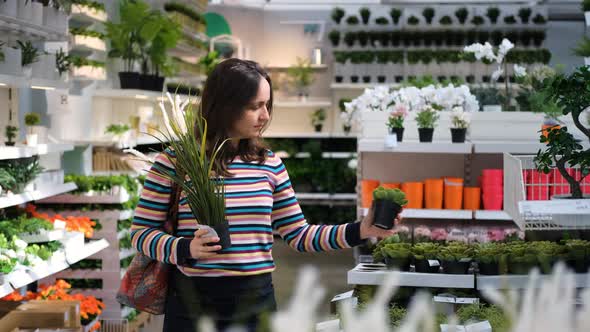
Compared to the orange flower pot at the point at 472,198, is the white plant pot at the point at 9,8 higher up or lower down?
higher up

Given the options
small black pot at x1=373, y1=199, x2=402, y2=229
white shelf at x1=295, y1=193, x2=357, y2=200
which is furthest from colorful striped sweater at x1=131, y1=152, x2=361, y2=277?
white shelf at x1=295, y1=193, x2=357, y2=200

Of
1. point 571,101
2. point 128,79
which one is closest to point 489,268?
point 571,101

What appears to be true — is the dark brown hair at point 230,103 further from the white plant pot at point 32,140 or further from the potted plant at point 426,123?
the potted plant at point 426,123

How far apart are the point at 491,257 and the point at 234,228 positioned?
1610mm

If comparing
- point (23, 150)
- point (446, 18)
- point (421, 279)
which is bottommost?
point (421, 279)

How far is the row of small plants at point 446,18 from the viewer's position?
10.9 m

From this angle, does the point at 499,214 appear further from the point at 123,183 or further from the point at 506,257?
the point at 123,183

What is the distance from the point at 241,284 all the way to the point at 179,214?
0.26 meters

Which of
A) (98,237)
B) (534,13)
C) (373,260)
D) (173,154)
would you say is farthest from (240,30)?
(173,154)

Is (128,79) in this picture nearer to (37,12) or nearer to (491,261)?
(37,12)

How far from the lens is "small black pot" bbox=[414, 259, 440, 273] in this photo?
11.4ft

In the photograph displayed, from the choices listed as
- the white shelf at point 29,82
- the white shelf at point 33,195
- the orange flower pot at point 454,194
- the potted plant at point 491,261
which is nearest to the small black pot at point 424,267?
the potted plant at point 491,261

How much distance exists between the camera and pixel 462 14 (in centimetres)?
1103

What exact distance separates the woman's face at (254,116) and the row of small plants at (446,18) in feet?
30.4
